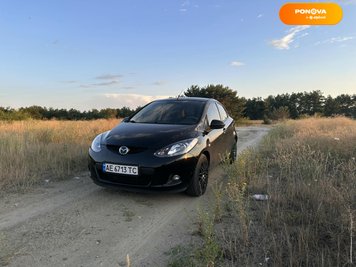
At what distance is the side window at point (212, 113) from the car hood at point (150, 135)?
2.99 ft

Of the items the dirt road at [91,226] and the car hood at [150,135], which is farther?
the car hood at [150,135]

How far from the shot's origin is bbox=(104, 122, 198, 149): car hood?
5.09 meters

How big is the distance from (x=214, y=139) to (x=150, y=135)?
1.54 meters

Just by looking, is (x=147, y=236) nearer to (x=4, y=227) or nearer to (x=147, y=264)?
(x=147, y=264)

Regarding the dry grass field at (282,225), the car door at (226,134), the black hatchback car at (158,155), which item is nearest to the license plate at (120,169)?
the black hatchback car at (158,155)

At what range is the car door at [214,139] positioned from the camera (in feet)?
20.0

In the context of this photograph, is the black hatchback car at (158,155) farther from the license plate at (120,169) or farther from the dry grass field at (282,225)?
the dry grass field at (282,225)

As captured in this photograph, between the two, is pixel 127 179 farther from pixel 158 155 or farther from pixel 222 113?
pixel 222 113

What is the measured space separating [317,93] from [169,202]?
9039cm

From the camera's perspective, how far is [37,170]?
689 centimetres

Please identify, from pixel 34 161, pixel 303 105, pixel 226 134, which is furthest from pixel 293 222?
pixel 303 105

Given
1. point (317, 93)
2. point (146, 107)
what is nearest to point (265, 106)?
point (317, 93)

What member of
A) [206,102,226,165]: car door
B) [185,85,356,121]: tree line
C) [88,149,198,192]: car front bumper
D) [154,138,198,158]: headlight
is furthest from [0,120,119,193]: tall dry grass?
[185,85,356,121]: tree line

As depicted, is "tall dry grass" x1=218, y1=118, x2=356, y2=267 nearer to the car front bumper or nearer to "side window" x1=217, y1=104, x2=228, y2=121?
the car front bumper
